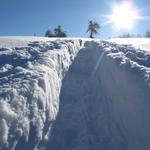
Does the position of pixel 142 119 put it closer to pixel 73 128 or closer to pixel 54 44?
pixel 73 128

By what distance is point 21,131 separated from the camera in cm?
721

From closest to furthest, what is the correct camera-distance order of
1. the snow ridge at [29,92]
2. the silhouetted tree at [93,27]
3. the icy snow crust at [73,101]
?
the snow ridge at [29,92], the icy snow crust at [73,101], the silhouetted tree at [93,27]

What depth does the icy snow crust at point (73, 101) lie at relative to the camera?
7457 millimetres

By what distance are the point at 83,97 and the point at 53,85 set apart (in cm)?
85

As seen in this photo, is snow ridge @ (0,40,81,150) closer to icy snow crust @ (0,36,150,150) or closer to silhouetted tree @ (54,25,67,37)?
icy snow crust @ (0,36,150,150)

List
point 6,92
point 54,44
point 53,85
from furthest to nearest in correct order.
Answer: point 54,44 < point 53,85 < point 6,92

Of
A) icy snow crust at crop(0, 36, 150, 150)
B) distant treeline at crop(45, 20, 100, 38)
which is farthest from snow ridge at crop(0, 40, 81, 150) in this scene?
distant treeline at crop(45, 20, 100, 38)

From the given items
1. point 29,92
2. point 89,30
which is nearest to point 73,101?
point 29,92

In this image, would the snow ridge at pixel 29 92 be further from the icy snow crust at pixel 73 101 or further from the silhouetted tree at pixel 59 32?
the silhouetted tree at pixel 59 32

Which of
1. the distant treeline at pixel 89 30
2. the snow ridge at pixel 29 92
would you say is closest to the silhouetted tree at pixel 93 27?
the distant treeline at pixel 89 30

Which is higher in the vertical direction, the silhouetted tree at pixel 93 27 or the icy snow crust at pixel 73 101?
the icy snow crust at pixel 73 101

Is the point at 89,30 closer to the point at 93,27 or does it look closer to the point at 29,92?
the point at 93,27

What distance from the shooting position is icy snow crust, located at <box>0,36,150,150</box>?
7457 millimetres

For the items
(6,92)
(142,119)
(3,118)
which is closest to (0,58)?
(6,92)
